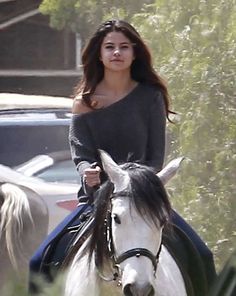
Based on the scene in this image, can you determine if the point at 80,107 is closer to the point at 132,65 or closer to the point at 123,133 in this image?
the point at 123,133

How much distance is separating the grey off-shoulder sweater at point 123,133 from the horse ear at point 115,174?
0.22m

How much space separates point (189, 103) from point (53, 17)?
6442mm

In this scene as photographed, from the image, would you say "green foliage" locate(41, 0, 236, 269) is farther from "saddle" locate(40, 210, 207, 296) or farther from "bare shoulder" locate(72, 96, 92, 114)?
"bare shoulder" locate(72, 96, 92, 114)

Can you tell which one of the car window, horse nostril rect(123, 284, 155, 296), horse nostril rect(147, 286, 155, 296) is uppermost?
horse nostril rect(123, 284, 155, 296)

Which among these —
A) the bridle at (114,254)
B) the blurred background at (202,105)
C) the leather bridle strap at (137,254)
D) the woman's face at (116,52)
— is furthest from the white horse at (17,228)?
the leather bridle strap at (137,254)

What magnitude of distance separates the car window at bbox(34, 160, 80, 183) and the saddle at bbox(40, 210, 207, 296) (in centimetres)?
337

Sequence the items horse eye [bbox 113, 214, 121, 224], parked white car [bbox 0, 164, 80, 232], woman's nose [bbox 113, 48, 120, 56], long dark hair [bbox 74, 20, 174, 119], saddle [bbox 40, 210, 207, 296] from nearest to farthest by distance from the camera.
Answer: horse eye [bbox 113, 214, 121, 224], saddle [bbox 40, 210, 207, 296], woman's nose [bbox 113, 48, 120, 56], long dark hair [bbox 74, 20, 174, 119], parked white car [bbox 0, 164, 80, 232]

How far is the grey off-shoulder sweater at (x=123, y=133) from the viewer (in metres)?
5.01

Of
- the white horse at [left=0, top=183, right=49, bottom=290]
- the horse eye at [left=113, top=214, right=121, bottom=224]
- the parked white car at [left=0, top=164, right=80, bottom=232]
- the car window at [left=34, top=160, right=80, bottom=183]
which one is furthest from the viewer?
the car window at [left=34, top=160, right=80, bottom=183]

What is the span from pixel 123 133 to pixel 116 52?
1.41 ft

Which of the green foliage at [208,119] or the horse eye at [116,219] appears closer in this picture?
the horse eye at [116,219]

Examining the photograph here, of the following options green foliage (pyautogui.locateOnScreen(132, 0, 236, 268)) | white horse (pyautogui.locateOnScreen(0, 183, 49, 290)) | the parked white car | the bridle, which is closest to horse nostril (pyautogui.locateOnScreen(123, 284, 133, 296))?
the bridle

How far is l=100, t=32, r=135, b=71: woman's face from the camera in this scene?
5.24 metres

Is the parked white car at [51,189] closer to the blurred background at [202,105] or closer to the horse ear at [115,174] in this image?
the blurred background at [202,105]
